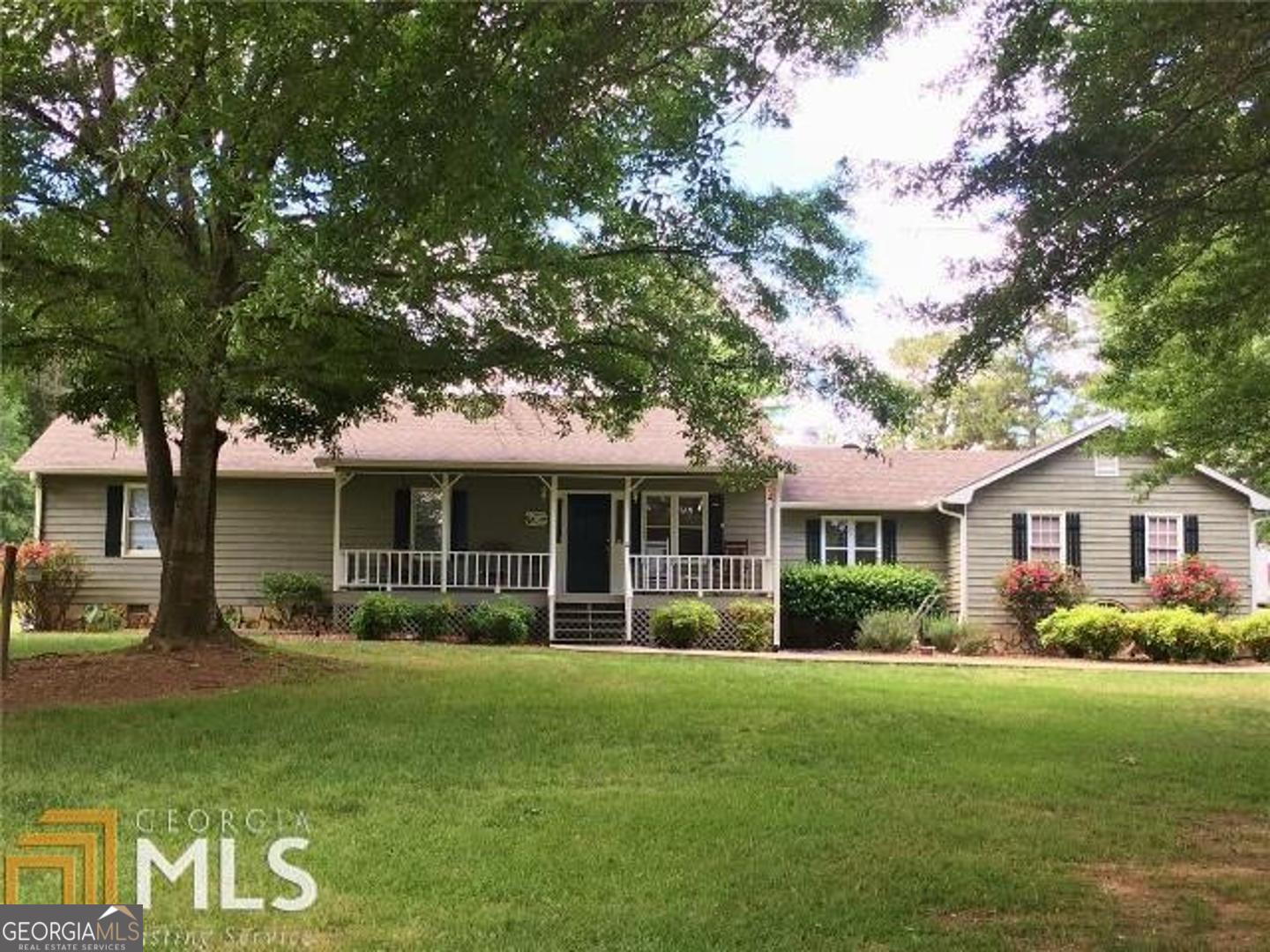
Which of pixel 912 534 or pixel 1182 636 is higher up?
pixel 912 534

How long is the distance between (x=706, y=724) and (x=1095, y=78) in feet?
19.4

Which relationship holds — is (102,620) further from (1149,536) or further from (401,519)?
(1149,536)

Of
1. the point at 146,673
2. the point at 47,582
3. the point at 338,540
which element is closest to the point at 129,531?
the point at 47,582

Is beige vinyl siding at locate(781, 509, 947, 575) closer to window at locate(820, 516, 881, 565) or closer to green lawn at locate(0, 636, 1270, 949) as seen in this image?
window at locate(820, 516, 881, 565)

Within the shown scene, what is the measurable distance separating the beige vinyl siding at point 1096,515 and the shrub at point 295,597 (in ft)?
38.6

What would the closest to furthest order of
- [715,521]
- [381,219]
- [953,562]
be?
[381,219]
[715,521]
[953,562]

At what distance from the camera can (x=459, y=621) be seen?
19.6m

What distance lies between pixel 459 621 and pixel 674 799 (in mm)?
12810

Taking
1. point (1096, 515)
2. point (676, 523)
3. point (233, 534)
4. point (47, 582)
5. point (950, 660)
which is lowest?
point (950, 660)

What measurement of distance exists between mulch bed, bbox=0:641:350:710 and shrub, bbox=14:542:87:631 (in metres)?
8.31

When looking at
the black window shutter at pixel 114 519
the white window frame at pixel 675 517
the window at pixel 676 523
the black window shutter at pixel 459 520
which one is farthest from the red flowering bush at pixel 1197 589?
the black window shutter at pixel 114 519

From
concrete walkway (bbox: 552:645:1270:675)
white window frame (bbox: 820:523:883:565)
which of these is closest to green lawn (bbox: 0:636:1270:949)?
concrete walkway (bbox: 552:645:1270:675)

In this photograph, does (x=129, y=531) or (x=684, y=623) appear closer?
(x=684, y=623)

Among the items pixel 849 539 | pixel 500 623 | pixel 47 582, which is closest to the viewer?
pixel 500 623
